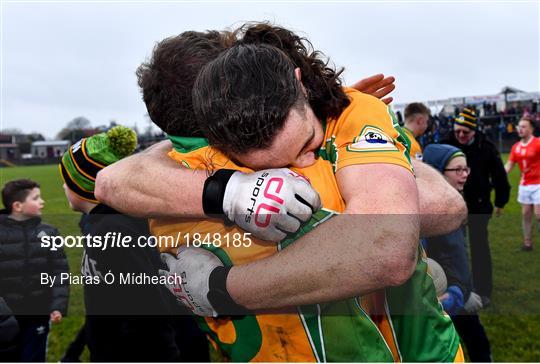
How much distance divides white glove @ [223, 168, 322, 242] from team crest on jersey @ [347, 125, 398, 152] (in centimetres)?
18

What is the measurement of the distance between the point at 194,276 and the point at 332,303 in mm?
428

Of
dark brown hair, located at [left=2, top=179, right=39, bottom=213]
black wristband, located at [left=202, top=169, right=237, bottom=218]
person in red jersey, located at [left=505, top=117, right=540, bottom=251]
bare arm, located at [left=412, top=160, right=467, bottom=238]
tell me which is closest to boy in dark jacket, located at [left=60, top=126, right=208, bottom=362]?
black wristband, located at [left=202, top=169, right=237, bottom=218]

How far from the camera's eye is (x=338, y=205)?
1.55 m

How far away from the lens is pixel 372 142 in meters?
1.48

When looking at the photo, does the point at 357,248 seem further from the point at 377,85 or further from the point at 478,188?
the point at 478,188

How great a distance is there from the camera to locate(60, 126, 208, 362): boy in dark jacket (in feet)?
9.24

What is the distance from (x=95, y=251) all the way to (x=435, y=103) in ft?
113

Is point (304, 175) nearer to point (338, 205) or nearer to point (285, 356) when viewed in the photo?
point (338, 205)

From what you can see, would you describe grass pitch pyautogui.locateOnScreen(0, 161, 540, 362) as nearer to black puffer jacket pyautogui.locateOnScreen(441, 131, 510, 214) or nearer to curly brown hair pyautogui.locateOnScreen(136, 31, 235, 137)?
black puffer jacket pyautogui.locateOnScreen(441, 131, 510, 214)

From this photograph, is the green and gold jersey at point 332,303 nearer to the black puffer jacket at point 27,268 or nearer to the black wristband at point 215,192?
the black wristband at point 215,192

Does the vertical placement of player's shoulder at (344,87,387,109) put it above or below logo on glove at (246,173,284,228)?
above

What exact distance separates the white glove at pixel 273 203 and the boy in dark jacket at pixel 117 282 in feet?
4.81

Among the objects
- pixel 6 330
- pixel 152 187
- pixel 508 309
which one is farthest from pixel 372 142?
pixel 508 309

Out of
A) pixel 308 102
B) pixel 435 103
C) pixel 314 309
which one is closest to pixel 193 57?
pixel 308 102
